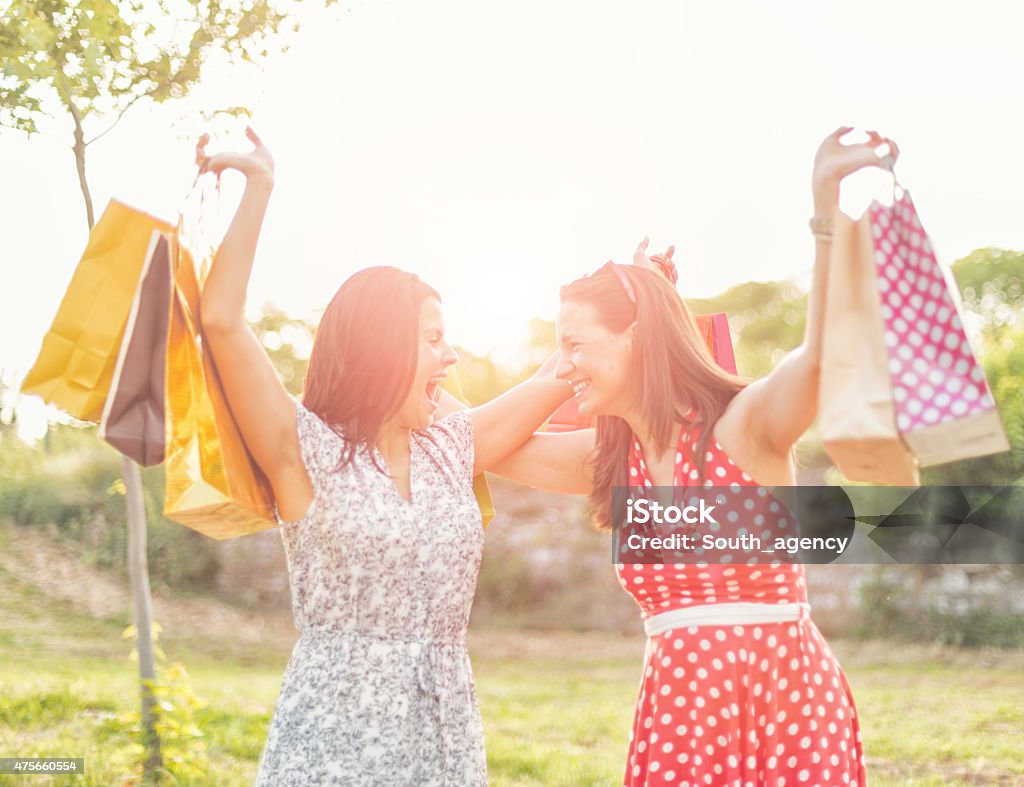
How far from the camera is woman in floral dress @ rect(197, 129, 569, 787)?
2195 millimetres

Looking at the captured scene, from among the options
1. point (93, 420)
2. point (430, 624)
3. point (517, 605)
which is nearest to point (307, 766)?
point (430, 624)

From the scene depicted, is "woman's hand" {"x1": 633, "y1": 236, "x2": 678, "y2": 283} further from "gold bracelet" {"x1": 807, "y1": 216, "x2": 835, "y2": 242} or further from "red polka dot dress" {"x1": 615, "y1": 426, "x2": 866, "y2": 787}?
Answer: "gold bracelet" {"x1": 807, "y1": 216, "x2": 835, "y2": 242}

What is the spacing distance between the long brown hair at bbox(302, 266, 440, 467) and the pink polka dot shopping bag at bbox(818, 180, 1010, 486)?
2.98 feet

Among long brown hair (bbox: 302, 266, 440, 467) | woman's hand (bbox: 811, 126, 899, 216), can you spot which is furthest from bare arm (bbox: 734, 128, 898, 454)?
long brown hair (bbox: 302, 266, 440, 467)

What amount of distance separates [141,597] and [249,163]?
277cm

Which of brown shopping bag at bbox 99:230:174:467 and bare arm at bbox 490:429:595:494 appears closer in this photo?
brown shopping bag at bbox 99:230:174:467

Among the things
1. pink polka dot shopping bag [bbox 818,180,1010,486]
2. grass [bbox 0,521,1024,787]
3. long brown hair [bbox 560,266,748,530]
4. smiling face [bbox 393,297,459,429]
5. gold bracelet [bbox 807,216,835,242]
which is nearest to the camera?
pink polka dot shopping bag [bbox 818,180,1010,486]

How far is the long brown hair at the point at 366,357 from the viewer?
2.37 metres

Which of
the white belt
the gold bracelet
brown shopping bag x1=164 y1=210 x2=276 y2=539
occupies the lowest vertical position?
the white belt

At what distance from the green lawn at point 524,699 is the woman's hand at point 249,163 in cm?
314

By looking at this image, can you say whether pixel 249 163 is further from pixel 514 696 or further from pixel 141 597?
pixel 514 696

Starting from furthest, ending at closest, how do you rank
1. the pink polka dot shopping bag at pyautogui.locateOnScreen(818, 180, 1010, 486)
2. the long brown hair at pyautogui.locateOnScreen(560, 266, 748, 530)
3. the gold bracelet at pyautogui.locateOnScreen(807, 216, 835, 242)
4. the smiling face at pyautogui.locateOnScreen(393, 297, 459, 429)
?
the smiling face at pyautogui.locateOnScreen(393, 297, 459, 429) → the long brown hair at pyautogui.locateOnScreen(560, 266, 748, 530) → the gold bracelet at pyautogui.locateOnScreen(807, 216, 835, 242) → the pink polka dot shopping bag at pyautogui.locateOnScreen(818, 180, 1010, 486)

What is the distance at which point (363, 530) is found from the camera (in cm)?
226

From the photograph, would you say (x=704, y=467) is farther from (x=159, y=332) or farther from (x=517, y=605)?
(x=517, y=605)
